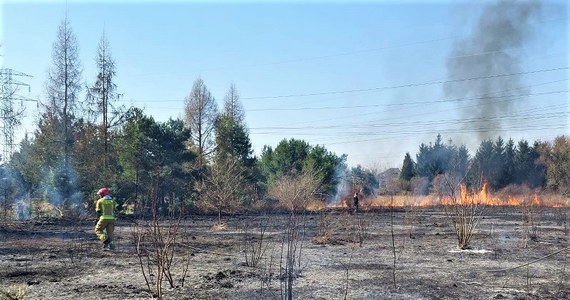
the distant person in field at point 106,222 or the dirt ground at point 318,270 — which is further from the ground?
the distant person in field at point 106,222

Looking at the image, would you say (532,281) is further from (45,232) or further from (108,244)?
(45,232)

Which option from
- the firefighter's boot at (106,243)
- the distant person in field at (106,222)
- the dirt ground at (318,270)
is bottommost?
the dirt ground at (318,270)

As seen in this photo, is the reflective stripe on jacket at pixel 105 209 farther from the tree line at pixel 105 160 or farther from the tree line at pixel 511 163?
the tree line at pixel 511 163

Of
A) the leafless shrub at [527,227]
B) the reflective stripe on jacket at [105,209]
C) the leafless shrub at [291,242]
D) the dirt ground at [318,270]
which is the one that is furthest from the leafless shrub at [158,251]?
the leafless shrub at [527,227]

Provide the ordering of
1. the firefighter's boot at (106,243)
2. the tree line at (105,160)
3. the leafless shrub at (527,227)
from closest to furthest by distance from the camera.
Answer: the firefighter's boot at (106,243) → the leafless shrub at (527,227) → the tree line at (105,160)

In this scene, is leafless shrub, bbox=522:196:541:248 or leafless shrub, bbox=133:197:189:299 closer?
leafless shrub, bbox=133:197:189:299

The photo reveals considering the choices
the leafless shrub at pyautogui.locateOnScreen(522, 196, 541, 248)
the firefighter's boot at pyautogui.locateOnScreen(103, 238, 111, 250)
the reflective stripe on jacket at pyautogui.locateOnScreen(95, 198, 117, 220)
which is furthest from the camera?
the leafless shrub at pyautogui.locateOnScreen(522, 196, 541, 248)

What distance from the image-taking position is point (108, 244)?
13586 millimetres

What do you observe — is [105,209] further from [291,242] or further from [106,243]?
[291,242]

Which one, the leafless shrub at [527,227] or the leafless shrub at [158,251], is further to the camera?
the leafless shrub at [527,227]

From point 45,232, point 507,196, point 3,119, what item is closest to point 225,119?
point 3,119

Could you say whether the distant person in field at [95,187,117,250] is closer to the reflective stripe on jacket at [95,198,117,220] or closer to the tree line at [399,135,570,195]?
the reflective stripe on jacket at [95,198,117,220]

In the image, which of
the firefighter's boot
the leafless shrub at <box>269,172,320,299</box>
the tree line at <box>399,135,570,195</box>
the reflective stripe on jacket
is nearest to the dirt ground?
the leafless shrub at <box>269,172,320,299</box>

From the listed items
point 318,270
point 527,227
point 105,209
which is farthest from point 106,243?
point 527,227
